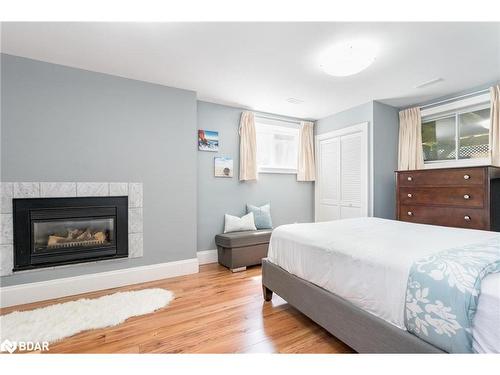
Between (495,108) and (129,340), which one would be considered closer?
(129,340)

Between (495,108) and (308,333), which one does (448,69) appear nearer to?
(495,108)

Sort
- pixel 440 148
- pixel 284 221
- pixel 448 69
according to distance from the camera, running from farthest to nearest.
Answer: pixel 284 221, pixel 440 148, pixel 448 69

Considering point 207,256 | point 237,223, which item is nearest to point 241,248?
point 237,223

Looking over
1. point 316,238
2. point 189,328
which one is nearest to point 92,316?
point 189,328

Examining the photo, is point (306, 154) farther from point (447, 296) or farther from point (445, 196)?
point (447, 296)

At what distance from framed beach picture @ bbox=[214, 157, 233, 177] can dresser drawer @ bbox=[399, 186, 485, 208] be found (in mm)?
2525

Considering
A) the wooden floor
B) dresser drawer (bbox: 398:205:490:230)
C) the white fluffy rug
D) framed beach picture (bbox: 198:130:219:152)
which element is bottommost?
the wooden floor

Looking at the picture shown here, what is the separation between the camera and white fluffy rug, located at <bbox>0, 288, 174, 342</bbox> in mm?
1798

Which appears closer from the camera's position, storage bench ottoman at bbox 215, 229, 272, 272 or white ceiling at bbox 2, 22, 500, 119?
white ceiling at bbox 2, 22, 500, 119

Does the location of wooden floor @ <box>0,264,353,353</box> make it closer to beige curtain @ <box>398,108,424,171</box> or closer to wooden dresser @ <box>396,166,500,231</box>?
wooden dresser @ <box>396,166,500,231</box>

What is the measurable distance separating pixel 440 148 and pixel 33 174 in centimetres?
524

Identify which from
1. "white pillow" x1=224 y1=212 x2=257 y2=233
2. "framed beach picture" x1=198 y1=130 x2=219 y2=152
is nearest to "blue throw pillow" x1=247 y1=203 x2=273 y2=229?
"white pillow" x1=224 y1=212 x2=257 y2=233

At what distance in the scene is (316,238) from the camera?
185cm

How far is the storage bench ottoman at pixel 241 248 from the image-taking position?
3221 mm
